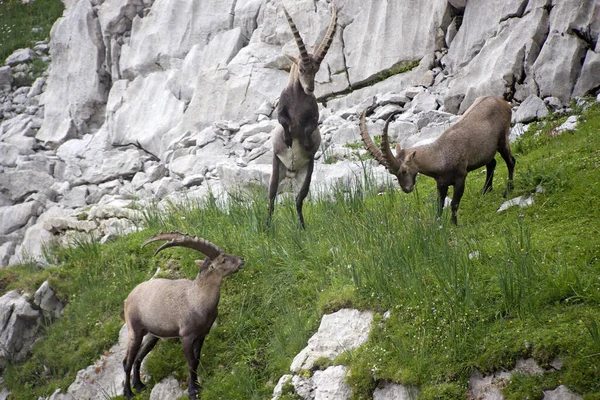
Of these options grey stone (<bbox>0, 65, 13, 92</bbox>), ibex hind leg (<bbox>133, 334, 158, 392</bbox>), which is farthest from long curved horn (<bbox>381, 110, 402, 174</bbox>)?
grey stone (<bbox>0, 65, 13, 92</bbox>)

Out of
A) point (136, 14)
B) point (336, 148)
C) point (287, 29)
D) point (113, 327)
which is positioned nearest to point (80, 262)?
point (113, 327)

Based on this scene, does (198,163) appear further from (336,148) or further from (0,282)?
(0,282)

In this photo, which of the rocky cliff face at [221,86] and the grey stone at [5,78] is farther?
the grey stone at [5,78]

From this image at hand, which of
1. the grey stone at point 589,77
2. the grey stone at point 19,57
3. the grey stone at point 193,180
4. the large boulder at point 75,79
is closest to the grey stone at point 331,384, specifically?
the grey stone at point 589,77

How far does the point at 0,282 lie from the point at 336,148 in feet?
24.4

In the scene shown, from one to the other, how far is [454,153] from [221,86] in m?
13.3

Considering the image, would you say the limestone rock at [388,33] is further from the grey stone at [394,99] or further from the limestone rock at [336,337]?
the limestone rock at [336,337]

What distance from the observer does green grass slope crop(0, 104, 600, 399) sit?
5.51 meters

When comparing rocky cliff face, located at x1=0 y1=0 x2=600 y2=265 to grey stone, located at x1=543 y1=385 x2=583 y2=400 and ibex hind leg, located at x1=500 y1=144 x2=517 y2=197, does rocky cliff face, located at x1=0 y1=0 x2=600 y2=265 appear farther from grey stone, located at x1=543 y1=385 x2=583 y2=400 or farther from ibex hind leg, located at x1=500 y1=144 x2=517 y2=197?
grey stone, located at x1=543 y1=385 x2=583 y2=400

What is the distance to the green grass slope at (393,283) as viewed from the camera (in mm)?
5508

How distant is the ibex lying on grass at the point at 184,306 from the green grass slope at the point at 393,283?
0.54m

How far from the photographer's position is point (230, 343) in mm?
7660

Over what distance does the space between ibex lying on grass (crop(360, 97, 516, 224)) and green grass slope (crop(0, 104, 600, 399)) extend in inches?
17.7

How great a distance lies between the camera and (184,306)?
7.05 metres
